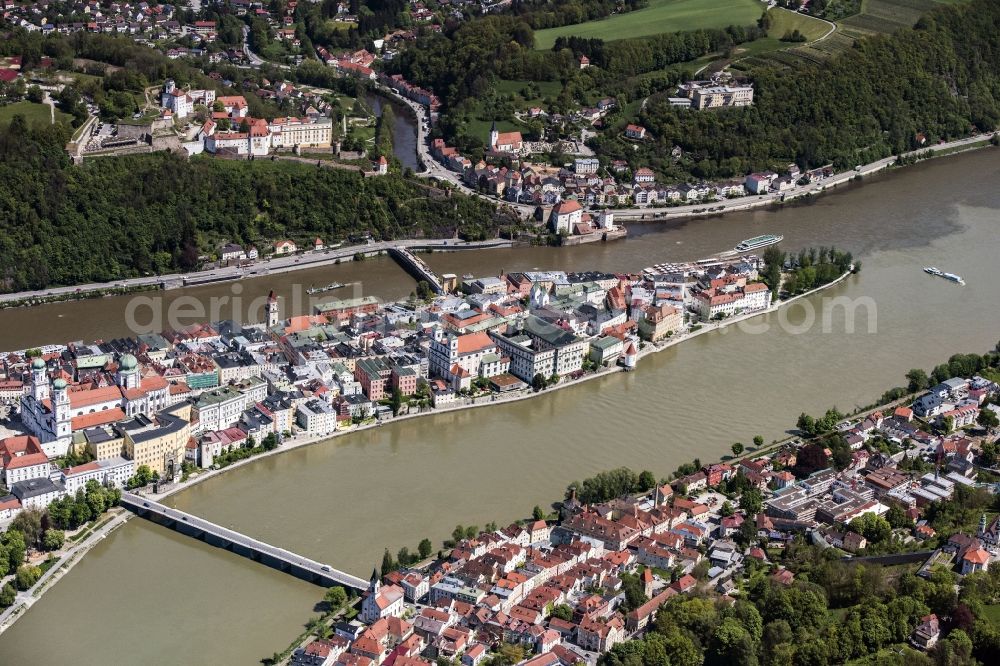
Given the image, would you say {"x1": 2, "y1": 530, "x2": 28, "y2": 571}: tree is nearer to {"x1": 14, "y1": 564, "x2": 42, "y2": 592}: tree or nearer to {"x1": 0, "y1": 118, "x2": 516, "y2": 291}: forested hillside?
{"x1": 14, "y1": 564, "x2": 42, "y2": 592}: tree

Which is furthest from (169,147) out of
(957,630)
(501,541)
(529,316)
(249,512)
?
(957,630)

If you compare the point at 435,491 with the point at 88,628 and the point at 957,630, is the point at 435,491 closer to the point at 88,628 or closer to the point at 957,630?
the point at 88,628

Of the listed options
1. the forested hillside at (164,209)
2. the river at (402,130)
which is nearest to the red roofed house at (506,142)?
the river at (402,130)

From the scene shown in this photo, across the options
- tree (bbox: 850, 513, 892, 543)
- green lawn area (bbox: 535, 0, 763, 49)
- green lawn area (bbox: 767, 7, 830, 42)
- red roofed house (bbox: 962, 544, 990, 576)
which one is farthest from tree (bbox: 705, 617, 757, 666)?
green lawn area (bbox: 767, 7, 830, 42)

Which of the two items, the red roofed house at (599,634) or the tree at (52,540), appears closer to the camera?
the red roofed house at (599,634)

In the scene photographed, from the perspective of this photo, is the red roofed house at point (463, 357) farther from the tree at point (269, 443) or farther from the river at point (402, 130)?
the river at point (402, 130)

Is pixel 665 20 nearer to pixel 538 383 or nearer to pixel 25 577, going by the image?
pixel 538 383
